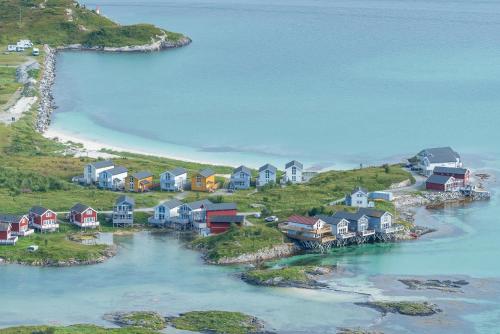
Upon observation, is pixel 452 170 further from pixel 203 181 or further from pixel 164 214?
pixel 164 214

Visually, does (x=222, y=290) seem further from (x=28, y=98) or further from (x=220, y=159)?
(x=28, y=98)

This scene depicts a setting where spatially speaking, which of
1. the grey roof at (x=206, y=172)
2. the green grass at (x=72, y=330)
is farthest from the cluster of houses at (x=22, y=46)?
the green grass at (x=72, y=330)

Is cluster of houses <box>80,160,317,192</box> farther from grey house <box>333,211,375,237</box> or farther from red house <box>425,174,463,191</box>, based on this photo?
grey house <box>333,211,375,237</box>

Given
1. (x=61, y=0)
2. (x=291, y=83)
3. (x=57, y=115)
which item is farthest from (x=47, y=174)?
(x=61, y=0)

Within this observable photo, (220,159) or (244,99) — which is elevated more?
(244,99)

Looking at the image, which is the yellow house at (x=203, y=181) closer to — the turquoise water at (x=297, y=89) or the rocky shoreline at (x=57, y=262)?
the turquoise water at (x=297, y=89)
